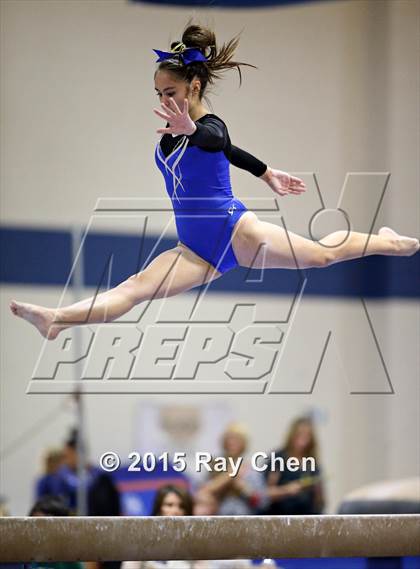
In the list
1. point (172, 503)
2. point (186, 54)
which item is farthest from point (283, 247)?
point (172, 503)

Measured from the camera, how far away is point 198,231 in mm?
2807

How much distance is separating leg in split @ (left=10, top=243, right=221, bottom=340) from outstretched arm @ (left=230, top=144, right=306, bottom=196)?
1.03 ft

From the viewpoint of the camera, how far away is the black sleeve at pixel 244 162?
9.05 feet

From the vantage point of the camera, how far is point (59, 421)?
4.77 m

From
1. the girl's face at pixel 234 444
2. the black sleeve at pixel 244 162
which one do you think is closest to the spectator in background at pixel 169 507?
the girl's face at pixel 234 444

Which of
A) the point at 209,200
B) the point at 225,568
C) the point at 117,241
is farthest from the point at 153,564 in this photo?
the point at 209,200

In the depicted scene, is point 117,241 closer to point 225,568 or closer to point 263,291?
point 263,291

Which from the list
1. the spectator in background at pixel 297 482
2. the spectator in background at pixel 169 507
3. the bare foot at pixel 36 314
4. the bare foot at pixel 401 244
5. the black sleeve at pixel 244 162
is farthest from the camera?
the spectator in background at pixel 297 482

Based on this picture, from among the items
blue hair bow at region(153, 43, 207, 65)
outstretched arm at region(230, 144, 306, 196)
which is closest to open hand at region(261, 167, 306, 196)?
outstretched arm at region(230, 144, 306, 196)

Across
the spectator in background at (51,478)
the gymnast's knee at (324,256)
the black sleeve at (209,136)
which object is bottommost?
the spectator in background at (51,478)

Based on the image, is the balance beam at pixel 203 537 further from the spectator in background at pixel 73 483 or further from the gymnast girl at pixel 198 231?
the spectator in background at pixel 73 483

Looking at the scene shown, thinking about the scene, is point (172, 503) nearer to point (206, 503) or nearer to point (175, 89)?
point (206, 503)

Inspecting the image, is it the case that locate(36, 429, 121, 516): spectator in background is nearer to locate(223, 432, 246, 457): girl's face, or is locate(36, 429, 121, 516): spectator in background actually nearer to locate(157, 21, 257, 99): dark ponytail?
locate(223, 432, 246, 457): girl's face

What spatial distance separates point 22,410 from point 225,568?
1461 millimetres
